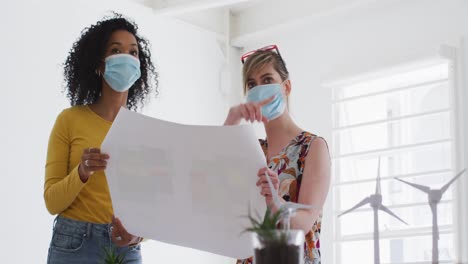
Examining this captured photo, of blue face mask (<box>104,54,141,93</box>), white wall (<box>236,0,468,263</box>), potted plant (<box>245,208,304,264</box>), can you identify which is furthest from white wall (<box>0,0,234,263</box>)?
potted plant (<box>245,208,304,264</box>)

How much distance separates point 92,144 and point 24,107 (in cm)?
203

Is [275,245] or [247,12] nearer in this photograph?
[275,245]

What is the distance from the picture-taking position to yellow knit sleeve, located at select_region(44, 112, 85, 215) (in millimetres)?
2164

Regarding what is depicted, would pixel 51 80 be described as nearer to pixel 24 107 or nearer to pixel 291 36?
pixel 24 107

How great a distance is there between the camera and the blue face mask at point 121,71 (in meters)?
2.39

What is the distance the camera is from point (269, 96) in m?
2.26

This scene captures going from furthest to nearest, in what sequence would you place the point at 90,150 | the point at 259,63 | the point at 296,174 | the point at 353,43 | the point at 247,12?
1. the point at 247,12
2. the point at 353,43
3. the point at 259,63
4. the point at 296,174
5. the point at 90,150

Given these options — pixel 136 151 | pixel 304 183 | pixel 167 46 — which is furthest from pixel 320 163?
pixel 167 46

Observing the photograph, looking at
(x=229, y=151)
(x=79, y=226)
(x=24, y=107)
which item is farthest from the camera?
(x=24, y=107)

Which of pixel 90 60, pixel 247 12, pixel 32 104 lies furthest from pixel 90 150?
pixel 247 12

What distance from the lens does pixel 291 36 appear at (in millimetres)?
5266

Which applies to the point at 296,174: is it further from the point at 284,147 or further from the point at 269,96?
the point at 269,96

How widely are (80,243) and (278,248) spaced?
1029 millimetres

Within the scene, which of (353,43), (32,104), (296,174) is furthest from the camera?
(353,43)
